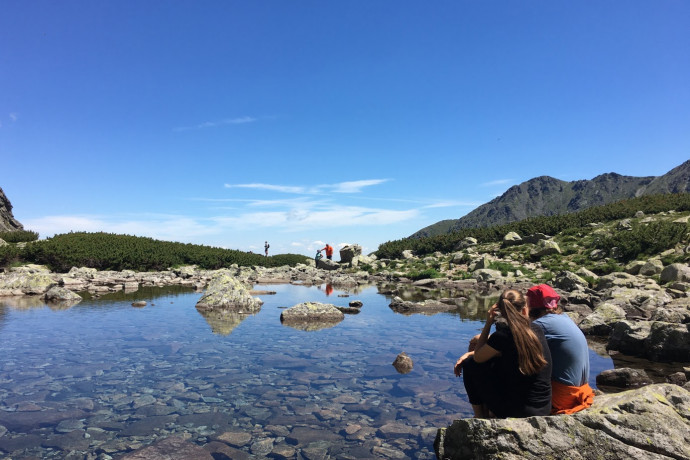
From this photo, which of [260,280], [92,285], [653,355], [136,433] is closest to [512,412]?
[136,433]

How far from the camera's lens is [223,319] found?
1873cm

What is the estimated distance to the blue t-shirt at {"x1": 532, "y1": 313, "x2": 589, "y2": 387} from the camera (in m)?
6.12

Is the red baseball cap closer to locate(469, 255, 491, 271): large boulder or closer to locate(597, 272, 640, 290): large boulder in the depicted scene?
locate(597, 272, 640, 290): large boulder

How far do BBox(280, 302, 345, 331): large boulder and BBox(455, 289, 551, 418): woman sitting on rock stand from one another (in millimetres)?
11592

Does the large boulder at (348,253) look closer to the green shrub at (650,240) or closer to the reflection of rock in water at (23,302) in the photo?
the green shrub at (650,240)

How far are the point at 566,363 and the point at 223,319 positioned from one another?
614 inches

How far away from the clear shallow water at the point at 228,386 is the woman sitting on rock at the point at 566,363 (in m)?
2.32

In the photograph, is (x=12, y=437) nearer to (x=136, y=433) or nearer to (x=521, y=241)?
(x=136, y=433)

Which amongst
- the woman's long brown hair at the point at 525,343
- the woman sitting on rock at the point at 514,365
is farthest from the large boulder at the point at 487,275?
the woman's long brown hair at the point at 525,343

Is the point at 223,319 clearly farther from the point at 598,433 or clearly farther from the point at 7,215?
the point at 7,215

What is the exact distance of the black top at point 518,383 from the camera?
19.1 ft

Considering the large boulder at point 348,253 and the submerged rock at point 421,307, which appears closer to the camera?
the submerged rock at point 421,307

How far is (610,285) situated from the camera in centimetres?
2342

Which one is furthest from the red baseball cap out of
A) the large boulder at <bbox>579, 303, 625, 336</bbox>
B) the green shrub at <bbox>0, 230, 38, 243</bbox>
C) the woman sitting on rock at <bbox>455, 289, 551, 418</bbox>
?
the green shrub at <bbox>0, 230, 38, 243</bbox>
